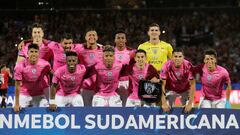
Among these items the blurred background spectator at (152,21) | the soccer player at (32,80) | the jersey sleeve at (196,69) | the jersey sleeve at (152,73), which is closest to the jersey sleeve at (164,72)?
the jersey sleeve at (152,73)

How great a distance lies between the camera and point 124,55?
9070 millimetres

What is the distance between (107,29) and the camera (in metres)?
22.0

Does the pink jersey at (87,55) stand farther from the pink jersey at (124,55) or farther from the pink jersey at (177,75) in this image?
the pink jersey at (177,75)

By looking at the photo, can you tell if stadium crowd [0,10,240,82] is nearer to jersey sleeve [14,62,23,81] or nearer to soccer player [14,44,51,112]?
soccer player [14,44,51,112]

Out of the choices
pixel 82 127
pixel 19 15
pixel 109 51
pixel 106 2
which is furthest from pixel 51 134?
pixel 106 2

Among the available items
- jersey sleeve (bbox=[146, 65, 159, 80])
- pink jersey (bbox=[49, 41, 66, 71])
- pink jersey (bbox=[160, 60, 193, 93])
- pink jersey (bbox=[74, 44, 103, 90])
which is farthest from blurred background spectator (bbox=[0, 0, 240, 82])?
jersey sleeve (bbox=[146, 65, 159, 80])

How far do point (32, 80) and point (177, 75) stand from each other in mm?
2594

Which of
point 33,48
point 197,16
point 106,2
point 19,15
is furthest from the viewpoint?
point 197,16

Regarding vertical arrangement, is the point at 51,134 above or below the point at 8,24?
below

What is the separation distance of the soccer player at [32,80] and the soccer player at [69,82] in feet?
0.86

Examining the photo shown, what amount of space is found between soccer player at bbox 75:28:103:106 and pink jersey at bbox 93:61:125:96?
15.9 inches

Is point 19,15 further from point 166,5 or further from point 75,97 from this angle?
point 75,97

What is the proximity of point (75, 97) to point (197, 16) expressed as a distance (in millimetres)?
16664

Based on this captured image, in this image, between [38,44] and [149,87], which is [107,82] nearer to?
[149,87]
